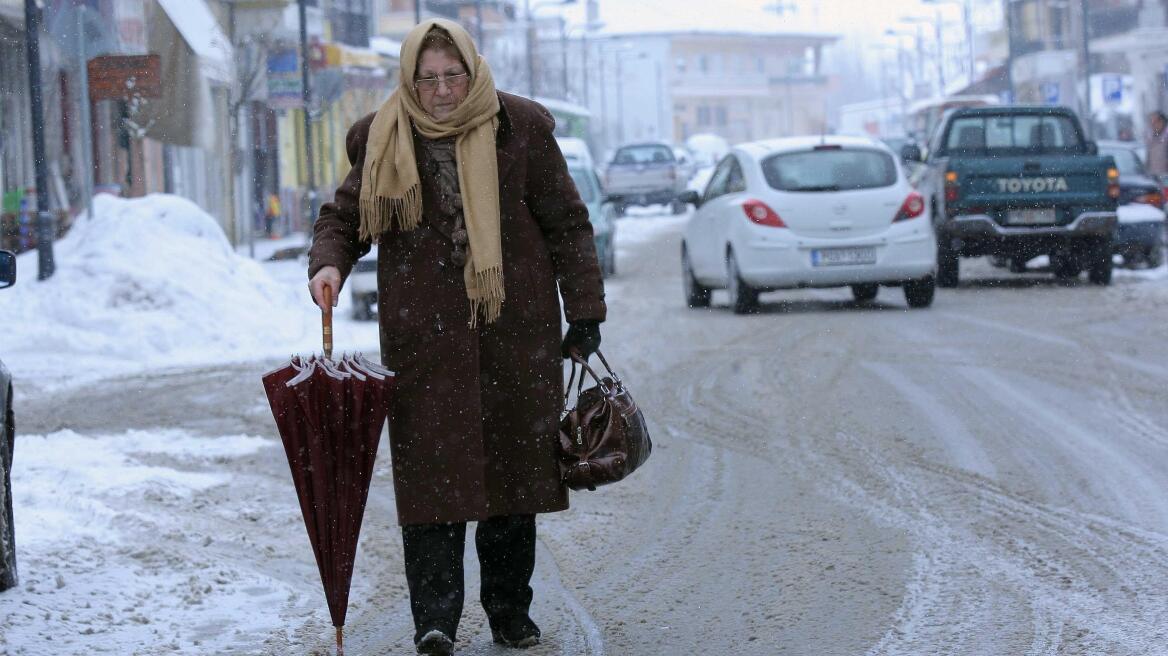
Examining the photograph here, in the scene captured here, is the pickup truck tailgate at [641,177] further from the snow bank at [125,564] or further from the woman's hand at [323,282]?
the woman's hand at [323,282]

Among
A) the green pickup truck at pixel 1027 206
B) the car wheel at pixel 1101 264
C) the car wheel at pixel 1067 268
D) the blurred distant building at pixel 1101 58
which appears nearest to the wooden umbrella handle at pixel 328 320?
the green pickup truck at pixel 1027 206

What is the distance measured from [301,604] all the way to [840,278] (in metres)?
10.6

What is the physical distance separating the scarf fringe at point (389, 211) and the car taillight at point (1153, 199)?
670 inches

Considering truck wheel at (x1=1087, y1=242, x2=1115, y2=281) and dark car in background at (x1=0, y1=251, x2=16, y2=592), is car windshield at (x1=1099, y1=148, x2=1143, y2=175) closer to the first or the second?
truck wheel at (x1=1087, y1=242, x2=1115, y2=281)

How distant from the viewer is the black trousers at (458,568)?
476cm

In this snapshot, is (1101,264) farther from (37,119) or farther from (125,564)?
(125,564)

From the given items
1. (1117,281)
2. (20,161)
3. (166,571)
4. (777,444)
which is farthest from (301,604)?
(20,161)

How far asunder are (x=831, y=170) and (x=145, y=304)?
5977 mm

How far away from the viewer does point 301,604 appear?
5.71 meters

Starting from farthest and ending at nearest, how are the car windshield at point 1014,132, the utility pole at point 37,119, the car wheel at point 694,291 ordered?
1. the car windshield at point 1014,132
2. the car wheel at point 694,291
3. the utility pole at point 37,119

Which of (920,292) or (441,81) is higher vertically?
(441,81)

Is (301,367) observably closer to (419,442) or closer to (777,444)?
(419,442)

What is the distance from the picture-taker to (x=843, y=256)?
15797 millimetres

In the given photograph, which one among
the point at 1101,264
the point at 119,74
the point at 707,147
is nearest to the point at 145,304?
the point at 119,74
